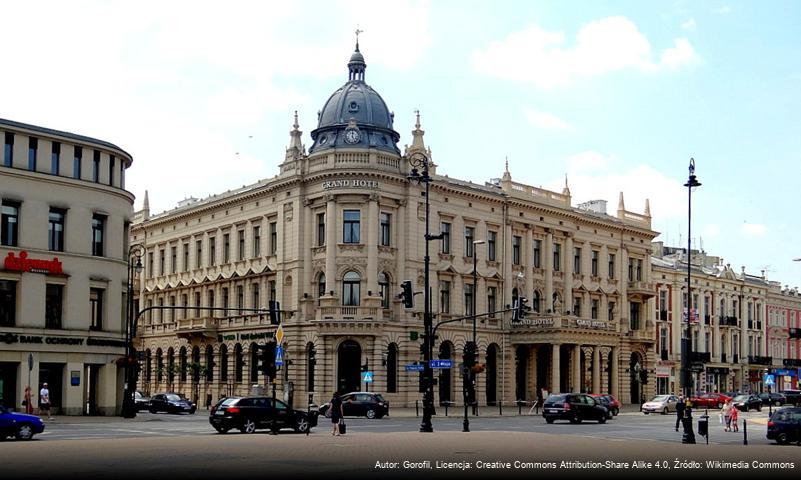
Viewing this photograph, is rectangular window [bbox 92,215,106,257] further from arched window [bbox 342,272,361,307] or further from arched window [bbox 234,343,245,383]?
arched window [bbox 234,343,245,383]

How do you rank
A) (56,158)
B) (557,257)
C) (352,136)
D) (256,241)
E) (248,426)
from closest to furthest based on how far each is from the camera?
(248,426), (56,158), (352,136), (256,241), (557,257)

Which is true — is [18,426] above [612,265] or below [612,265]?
below

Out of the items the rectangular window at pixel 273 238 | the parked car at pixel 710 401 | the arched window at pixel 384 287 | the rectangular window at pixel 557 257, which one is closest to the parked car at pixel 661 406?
the parked car at pixel 710 401

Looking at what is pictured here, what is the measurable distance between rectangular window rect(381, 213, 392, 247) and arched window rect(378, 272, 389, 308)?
2.17 m

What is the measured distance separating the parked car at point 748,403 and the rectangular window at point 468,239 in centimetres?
2265

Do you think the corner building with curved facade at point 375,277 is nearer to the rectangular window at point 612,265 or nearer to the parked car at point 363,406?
the rectangular window at point 612,265

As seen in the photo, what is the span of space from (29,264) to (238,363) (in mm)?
27035

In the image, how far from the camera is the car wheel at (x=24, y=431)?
3484 cm

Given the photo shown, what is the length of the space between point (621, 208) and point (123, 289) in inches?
1900

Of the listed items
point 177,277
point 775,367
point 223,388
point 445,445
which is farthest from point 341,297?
point 775,367

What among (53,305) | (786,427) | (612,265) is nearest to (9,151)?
(53,305)

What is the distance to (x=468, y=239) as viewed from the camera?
76.8m

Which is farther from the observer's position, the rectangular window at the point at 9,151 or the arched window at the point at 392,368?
the arched window at the point at 392,368

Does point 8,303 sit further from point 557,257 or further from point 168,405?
point 557,257
